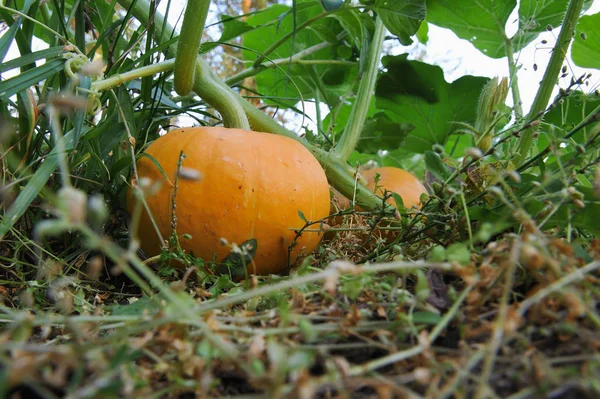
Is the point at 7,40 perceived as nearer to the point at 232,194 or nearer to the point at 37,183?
the point at 37,183

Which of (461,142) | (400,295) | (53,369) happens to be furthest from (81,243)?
(461,142)

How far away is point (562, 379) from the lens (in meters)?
0.33

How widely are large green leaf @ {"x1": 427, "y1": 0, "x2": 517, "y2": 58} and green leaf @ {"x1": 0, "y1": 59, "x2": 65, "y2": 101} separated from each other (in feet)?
3.07

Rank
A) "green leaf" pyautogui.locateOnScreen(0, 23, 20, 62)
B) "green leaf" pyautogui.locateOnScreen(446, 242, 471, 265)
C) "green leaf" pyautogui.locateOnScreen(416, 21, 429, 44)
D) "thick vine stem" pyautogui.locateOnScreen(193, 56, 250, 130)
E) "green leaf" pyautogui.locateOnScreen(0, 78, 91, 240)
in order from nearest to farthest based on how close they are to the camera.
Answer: "green leaf" pyautogui.locateOnScreen(446, 242, 471, 265) < "green leaf" pyautogui.locateOnScreen(0, 78, 91, 240) < "green leaf" pyautogui.locateOnScreen(0, 23, 20, 62) < "thick vine stem" pyautogui.locateOnScreen(193, 56, 250, 130) < "green leaf" pyautogui.locateOnScreen(416, 21, 429, 44)

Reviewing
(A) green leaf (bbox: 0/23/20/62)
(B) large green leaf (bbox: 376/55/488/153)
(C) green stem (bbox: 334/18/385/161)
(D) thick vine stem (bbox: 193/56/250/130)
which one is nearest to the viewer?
(A) green leaf (bbox: 0/23/20/62)

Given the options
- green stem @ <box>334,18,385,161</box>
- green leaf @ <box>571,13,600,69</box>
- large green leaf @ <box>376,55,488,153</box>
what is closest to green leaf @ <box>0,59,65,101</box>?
green stem @ <box>334,18,385,161</box>

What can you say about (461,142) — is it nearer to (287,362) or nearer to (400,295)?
(400,295)

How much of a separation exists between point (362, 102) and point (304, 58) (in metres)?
0.32

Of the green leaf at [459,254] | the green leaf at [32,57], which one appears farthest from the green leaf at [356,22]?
the green leaf at [459,254]

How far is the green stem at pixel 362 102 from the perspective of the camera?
1117 millimetres

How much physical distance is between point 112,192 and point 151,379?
509 millimetres

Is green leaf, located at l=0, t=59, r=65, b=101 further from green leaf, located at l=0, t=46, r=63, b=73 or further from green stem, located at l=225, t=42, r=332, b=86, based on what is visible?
green stem, located at l=225, t=42, r=332, b=86

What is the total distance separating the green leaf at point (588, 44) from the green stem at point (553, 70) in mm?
354

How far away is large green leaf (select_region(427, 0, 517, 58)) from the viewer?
1.21 metres
